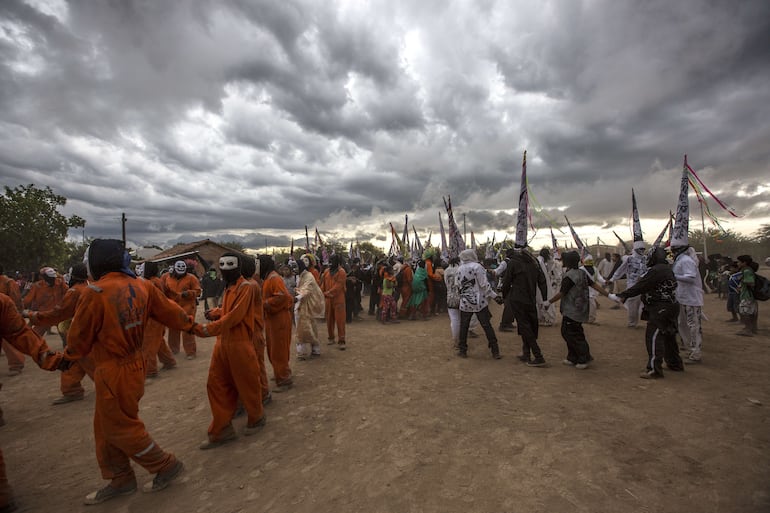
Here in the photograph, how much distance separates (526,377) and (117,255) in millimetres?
5156

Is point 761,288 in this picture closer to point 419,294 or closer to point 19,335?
point 419,294

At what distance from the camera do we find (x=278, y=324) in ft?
16.1

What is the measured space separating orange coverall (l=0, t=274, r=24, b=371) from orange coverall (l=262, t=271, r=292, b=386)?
4196 mm

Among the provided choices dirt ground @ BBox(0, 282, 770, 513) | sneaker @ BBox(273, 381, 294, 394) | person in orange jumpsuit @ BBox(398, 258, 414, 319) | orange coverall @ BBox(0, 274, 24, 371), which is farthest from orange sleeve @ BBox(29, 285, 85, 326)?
person in orange jumpsuit @ BBox(398, 258, 414, 319)

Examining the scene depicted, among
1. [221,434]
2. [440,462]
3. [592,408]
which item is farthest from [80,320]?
[592,408]

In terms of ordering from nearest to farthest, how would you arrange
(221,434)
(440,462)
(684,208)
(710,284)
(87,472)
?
(440,462), (87,472), (221,434), (684,208), (710,284)

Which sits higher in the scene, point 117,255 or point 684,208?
point 684,208

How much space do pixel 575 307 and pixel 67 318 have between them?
21.6ft

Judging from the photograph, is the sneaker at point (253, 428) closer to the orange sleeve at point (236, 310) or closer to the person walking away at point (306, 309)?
the orange sleeve at point (236, 310)

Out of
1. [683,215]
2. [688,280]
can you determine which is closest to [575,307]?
[688,280]

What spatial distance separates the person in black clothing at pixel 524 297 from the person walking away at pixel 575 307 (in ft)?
1.49

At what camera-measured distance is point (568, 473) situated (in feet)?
9.02

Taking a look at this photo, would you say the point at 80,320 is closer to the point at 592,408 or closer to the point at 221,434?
the point at 221,434

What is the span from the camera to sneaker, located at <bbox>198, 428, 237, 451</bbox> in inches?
135
